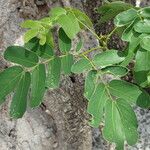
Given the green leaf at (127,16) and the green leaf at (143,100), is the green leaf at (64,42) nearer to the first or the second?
the green leaf at (127,16)

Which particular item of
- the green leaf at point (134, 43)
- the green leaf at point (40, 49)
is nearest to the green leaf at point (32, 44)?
the green leaf at point (40, 49)

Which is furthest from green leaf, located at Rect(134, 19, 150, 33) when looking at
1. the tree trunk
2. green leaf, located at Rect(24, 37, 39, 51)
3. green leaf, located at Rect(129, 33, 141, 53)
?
the tree trunk

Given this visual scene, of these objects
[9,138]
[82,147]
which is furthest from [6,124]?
[82,147]

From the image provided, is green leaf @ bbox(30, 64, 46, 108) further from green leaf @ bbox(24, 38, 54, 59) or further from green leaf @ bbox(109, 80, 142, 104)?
green leaf @ bbox(109, 80, 142, 104)

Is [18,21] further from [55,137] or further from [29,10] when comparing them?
[55,137]

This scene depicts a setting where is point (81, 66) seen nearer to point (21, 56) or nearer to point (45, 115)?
point (21, 56)

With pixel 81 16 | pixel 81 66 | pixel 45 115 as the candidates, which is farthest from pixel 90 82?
pixel 45 115
